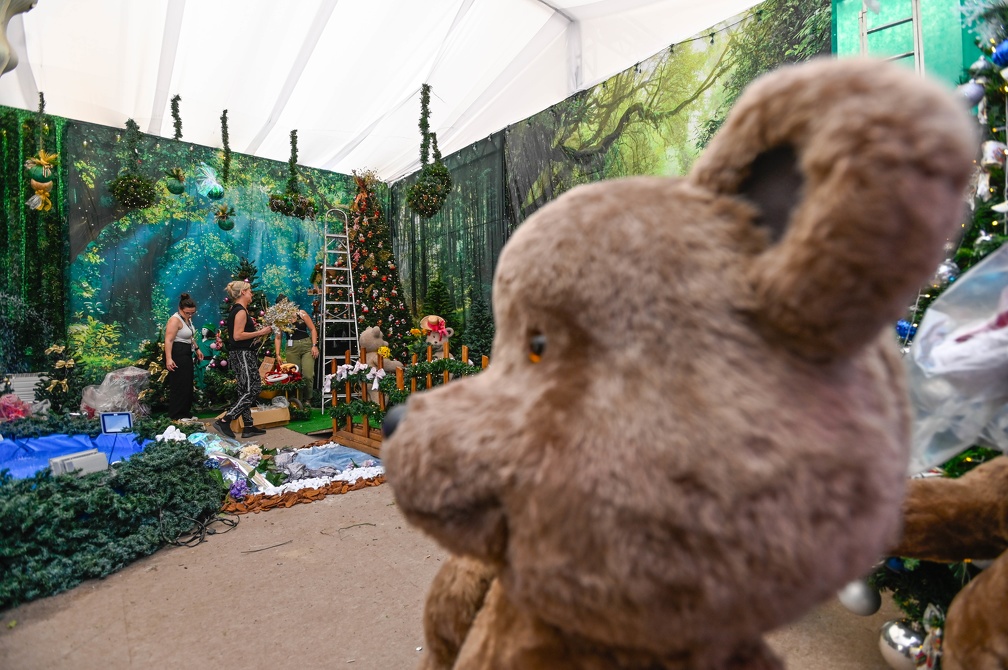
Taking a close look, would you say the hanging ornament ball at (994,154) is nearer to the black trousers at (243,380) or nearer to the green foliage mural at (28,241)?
the black trousers at (243,380)

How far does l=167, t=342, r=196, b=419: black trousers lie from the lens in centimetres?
561

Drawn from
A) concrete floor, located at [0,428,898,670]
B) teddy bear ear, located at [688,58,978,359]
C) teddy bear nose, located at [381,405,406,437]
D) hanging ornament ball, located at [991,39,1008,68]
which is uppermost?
hanging ornament ball, located at [991,39,1008,68]

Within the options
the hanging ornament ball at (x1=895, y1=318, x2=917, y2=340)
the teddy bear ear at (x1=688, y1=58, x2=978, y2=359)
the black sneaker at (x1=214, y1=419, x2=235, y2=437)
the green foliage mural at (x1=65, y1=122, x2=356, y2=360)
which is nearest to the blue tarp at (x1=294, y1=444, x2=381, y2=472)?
the black sneaker at (x1=214, y1=419, x2=235, y2=437)

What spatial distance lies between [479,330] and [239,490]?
393cm

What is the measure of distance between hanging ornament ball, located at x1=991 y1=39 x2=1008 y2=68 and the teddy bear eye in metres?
2.04

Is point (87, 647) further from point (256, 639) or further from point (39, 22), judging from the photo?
point (39, 22)

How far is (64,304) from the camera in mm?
6902

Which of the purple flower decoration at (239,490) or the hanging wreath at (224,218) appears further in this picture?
the hanging wreath at (224,218)

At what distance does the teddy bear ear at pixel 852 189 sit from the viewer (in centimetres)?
41

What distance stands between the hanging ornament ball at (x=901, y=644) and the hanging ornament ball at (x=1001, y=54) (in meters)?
1.91

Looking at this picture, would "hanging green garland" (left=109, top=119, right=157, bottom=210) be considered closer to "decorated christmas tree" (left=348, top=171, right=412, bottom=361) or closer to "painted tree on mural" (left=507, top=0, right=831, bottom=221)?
"decorated christmas tree" (left=348, top=171, right=412, bottom=361)

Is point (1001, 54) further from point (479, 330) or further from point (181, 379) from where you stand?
point (181, 379)

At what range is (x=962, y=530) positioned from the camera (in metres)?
1.14

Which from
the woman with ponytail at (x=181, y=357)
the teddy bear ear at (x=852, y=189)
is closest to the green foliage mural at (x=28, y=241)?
the woman with ponytail at (x=181, y=357)
